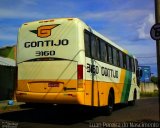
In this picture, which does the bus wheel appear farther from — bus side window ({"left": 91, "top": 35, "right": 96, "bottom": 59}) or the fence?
the fence

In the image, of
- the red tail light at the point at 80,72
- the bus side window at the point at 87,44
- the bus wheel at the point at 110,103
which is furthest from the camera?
the bus wheel at the point at 110,103

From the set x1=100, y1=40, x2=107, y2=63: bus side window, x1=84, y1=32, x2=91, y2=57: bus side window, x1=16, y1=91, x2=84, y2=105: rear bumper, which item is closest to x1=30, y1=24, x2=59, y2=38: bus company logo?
x1=84, y1=32, x2=91, y2=57: bus side window

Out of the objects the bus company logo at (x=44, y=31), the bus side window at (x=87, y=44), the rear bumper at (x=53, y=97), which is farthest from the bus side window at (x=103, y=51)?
the rear bumper at (x=53, y=97)

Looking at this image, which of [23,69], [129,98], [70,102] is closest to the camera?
[70,102]

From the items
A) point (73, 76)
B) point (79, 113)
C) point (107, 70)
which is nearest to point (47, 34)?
point (73, 76)

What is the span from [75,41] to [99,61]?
225cm

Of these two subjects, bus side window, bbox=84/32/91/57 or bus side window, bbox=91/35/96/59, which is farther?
bus side window, bbox=91/35/96/59

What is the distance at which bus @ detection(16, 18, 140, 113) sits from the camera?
1334cm

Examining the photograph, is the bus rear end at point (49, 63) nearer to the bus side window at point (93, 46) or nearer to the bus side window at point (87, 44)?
the bus side window at point (87, 44)

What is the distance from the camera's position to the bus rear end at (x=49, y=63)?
1335cm

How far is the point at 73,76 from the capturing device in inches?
526

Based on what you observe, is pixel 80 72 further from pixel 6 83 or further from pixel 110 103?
pixel 6 83

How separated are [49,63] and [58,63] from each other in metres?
0.34

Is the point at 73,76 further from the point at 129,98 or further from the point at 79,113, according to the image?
the point at 129,98
